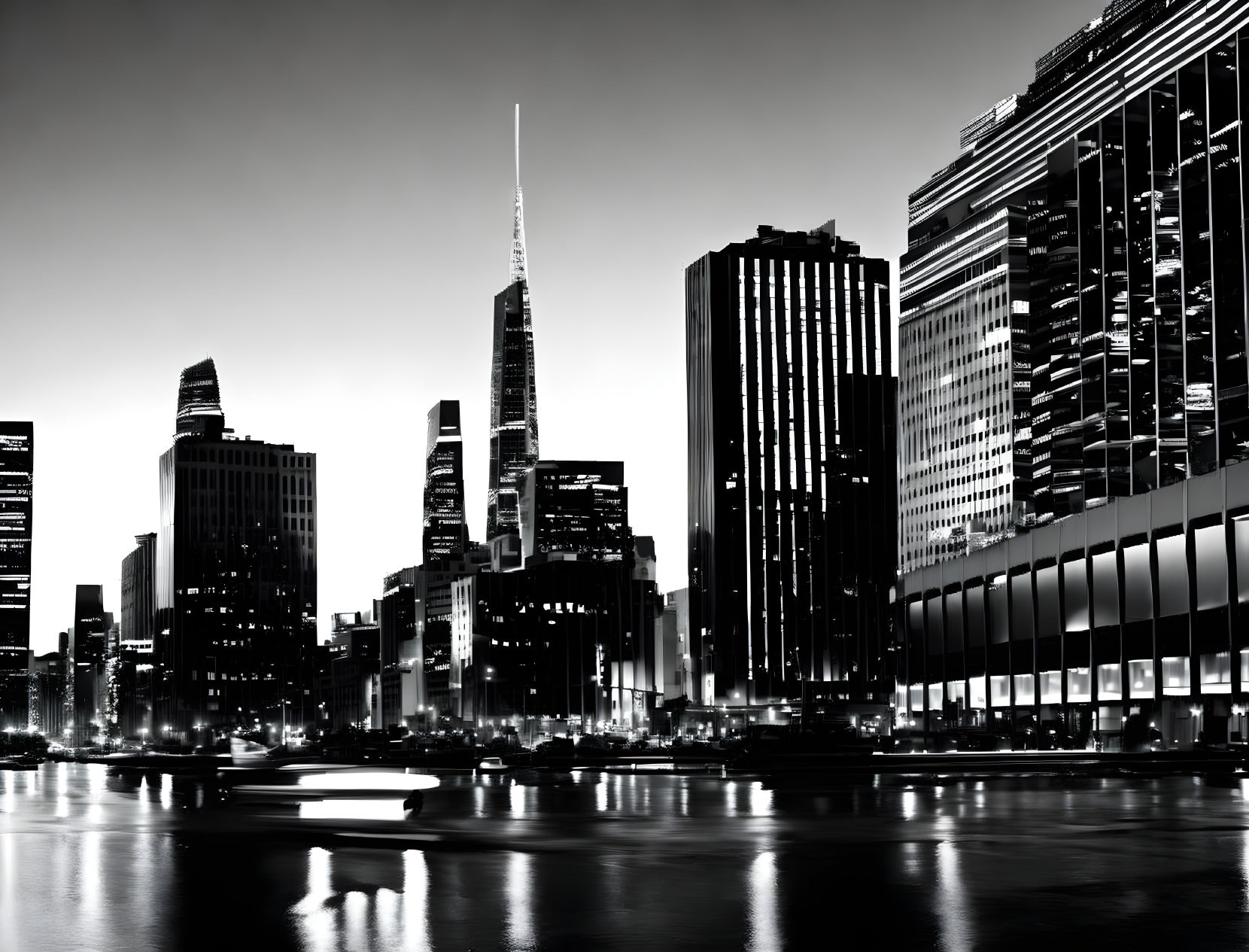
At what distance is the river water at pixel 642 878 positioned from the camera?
14.9 meters

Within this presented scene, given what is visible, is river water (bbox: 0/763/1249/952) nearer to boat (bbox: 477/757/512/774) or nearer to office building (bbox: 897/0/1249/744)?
boat (bbox: 477/757/512/774)

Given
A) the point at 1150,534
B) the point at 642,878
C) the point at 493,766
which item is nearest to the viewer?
the point at 642,878

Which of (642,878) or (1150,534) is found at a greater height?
(1150,534)

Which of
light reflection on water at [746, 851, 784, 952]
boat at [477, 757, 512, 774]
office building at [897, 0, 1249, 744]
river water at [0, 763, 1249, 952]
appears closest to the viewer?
light reflection on water at [746, 851, 784, 952]

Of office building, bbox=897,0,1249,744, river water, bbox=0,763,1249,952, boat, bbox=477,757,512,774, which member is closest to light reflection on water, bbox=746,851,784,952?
river water, bbox=0,763,1249,952

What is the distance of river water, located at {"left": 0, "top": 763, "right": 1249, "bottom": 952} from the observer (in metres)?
14.9

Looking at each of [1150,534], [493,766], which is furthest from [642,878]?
[1150,534]

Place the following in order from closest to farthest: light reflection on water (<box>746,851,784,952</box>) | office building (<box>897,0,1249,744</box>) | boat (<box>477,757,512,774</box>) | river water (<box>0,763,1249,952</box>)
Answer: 1. light reflection on water (<box>746,851,784,952</box>)
2. river water (<box>0,763,1249,952</box>)
3. boat (<box>477,757,512,774</box>)
4. office building (<box>897,0,1249,744</box>)

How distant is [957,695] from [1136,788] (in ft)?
289

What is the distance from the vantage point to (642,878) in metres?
20.0

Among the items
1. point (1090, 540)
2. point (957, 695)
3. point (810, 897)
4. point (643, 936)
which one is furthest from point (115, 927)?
point (957, 695)

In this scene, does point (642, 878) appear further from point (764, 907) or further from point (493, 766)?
point (493, 766)

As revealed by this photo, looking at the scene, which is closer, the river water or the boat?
the river water

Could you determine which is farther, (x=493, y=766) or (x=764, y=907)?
(x=493, y=766)
